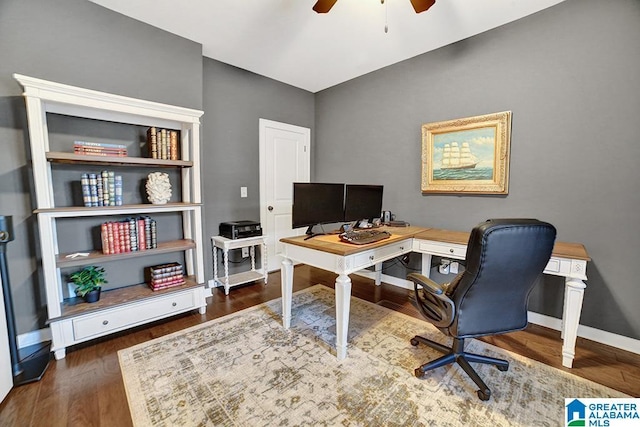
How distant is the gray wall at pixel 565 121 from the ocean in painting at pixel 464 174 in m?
0.20

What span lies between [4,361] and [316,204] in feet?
7.19

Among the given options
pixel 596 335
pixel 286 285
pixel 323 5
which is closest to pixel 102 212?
pixel 286 285

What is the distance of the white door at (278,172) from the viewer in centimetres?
368

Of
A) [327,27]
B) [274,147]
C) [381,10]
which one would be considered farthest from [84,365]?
[381,10]

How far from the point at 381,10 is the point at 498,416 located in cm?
300

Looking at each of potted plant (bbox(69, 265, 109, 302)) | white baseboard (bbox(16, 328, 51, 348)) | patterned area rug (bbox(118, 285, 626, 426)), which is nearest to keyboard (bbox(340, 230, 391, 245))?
patterned area rug (bbox(118, 285, 626, 426))

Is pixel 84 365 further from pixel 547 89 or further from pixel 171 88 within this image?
pixel 547 89

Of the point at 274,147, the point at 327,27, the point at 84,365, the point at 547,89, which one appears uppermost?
the point at 327,27

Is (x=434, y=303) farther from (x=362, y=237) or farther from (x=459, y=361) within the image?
(x=362, y=237)

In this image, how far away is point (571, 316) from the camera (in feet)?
5.90

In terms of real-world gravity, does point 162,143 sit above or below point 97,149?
above

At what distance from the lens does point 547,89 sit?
2.26 m

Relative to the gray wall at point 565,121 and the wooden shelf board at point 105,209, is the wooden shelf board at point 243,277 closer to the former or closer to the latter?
the wooden shelf board at point 105,209

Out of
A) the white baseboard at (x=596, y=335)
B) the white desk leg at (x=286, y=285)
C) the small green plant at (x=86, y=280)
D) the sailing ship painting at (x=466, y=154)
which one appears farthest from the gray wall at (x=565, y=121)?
the small green plant at (x=86, y=280)
